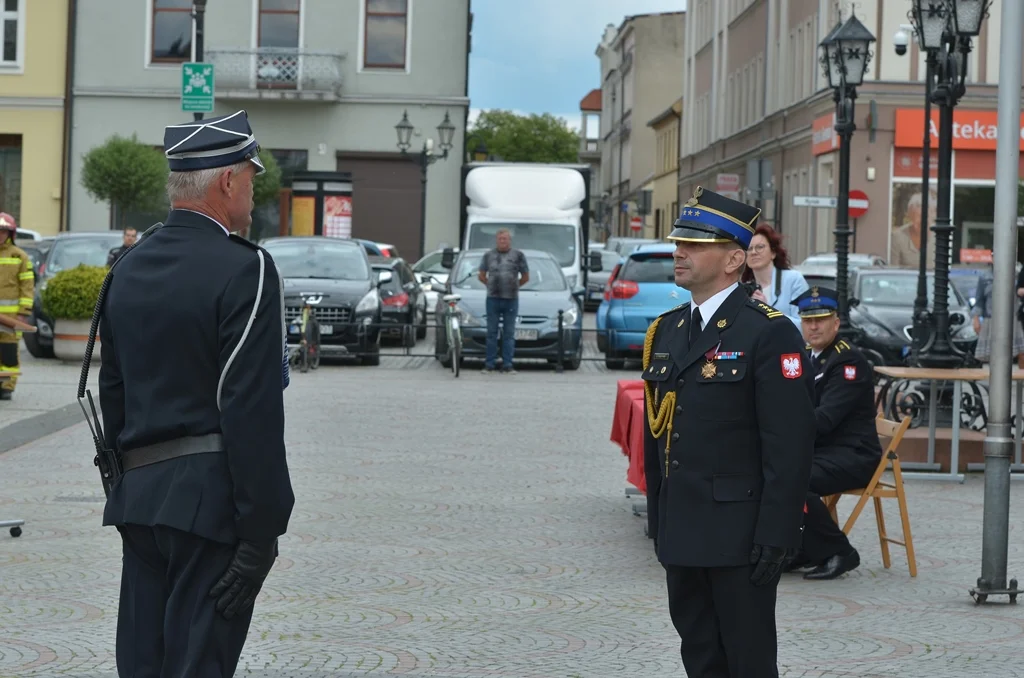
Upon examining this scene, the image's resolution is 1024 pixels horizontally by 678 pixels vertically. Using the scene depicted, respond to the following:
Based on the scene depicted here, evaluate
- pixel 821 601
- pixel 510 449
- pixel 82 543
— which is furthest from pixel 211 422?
pixel 510 449

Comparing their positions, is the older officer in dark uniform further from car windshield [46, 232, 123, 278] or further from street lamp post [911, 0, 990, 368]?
car windshield [46, 232, 123, 278]

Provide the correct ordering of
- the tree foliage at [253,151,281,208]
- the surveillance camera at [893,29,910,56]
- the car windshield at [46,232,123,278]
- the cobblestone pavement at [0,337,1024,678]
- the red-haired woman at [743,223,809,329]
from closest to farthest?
the cobblestone pavement at [0,337,1024,678]
the red-haired woman at [743,223,809,329]
the car windshield at [46,232,123,278]
the surveillance camera at [893,29,910,56]
the tree foliage at [253,151,281,208]

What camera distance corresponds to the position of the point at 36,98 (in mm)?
47500

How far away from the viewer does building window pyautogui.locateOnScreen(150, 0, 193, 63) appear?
47375mm

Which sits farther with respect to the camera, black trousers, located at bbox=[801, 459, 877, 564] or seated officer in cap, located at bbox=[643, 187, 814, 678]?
black trousers, located at bbox=[801, 459, 877, 564]

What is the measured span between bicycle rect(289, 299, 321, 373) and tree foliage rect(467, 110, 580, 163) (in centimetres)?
9692

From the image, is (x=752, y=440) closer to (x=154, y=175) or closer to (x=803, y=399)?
(x=803, y=399)

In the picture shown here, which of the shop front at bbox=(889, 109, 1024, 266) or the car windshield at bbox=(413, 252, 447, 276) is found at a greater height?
the shop front at bbox=(889, 109, 1024, 266)

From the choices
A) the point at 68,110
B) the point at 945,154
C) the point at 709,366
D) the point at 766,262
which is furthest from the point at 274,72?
the point at 709,366

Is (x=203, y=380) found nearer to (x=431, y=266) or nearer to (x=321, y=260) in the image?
(x=321, y=260)

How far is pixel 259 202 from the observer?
47781mm

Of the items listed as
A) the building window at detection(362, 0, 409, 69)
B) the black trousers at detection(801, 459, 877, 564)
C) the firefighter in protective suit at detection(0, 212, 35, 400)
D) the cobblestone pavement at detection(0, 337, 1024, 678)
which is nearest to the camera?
the cobblestone pavement at detection(0, 337, 1024, 678)

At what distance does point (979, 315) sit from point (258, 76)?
31.7 m

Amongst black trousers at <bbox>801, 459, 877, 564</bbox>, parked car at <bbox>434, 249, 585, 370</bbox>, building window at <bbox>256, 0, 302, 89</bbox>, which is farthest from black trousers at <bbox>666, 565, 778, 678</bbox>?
building window at <bbox>256, 0, 302, 89</bbox>
